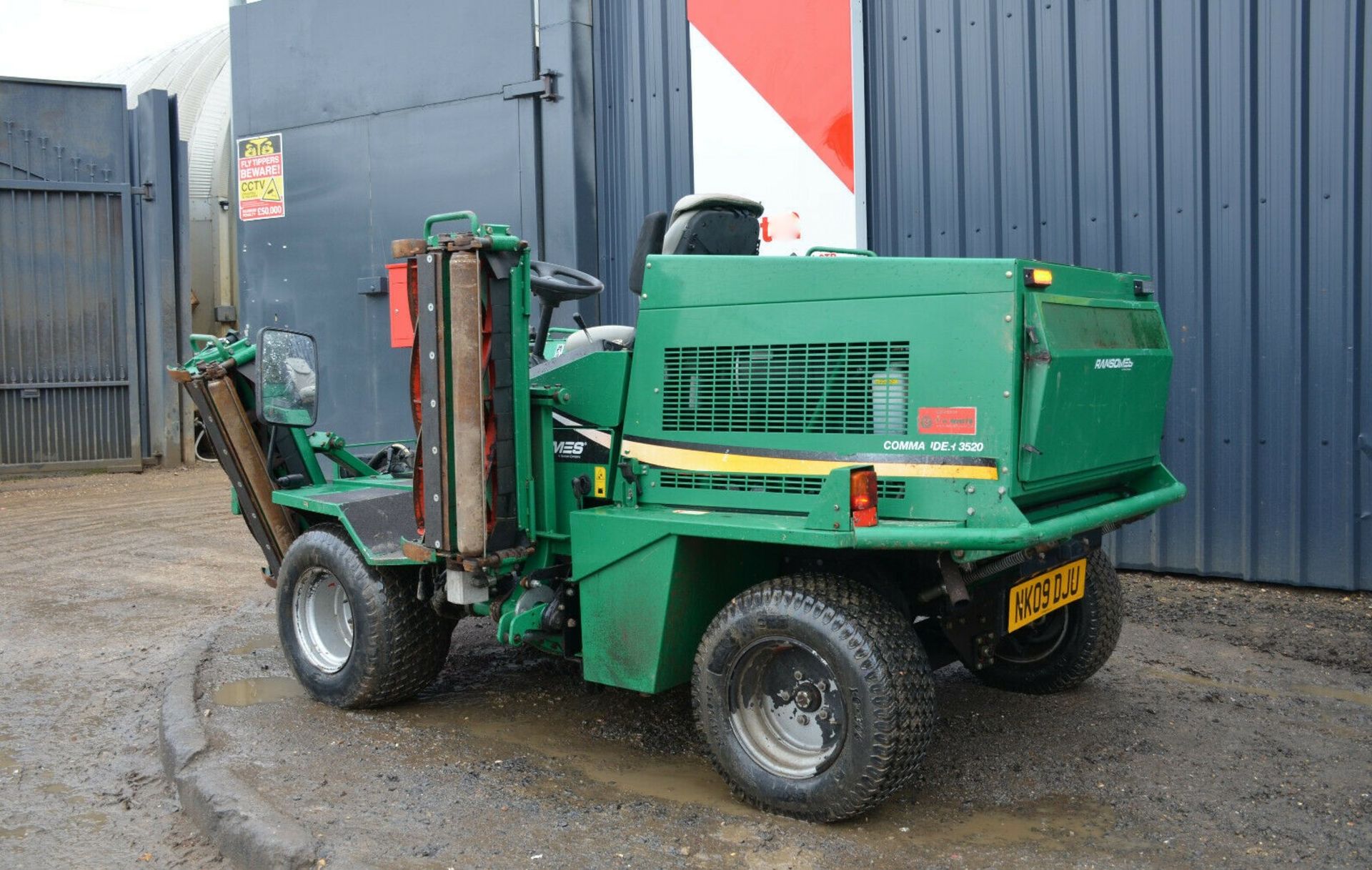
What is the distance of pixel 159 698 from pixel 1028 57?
5.90m

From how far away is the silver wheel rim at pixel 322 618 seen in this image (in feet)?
17.0

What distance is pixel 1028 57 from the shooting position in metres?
7.29

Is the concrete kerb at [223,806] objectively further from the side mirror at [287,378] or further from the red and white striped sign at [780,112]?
the red and white striped sign at [780,112]

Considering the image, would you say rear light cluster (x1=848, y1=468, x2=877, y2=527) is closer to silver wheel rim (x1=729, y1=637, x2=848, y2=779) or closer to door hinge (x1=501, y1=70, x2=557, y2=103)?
silver wheel rim (x1=729, y1=637, x2=848, y2=779)

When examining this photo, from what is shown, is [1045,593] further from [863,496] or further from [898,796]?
[863,496]

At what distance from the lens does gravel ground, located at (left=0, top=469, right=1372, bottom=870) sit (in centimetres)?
365

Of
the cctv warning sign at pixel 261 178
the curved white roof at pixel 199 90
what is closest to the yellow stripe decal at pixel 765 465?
the cctv warning sign at pixel 261 178

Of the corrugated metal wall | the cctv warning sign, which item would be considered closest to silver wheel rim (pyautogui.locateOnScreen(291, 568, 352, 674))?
the corrugated metal wall

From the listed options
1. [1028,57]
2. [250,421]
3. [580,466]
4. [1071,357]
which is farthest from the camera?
[1028,57]

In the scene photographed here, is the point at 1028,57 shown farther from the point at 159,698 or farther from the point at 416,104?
the point at 159,698

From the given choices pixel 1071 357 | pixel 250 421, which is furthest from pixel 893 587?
pixel 250 421

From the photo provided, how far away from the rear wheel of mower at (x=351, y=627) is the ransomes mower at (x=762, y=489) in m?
0.01

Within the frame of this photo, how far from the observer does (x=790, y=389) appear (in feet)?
13.1

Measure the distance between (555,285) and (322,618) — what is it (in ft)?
5.91
